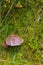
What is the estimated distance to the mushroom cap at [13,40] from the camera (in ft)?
8.76

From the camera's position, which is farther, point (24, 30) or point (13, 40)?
→ point (24, 30)

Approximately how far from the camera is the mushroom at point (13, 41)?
8.77ft

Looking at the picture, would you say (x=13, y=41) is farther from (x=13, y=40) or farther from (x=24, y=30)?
(x=24, y=30)

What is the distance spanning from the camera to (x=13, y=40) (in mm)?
2691

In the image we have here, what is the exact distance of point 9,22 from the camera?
292 cm

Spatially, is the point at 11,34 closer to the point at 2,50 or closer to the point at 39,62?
the point at 2,50

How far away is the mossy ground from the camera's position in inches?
107

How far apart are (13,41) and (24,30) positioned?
27 cm

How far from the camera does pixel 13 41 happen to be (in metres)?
2.68

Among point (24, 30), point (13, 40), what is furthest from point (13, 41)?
point (24, 30)

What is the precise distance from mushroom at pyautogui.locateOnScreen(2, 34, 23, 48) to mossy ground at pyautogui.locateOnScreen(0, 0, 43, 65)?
0.08m

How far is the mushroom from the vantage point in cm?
267

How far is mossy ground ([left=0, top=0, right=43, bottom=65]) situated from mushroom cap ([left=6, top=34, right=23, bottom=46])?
0.08 metres

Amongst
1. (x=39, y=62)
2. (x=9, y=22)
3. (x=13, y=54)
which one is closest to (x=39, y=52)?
(x=39, y=62)
